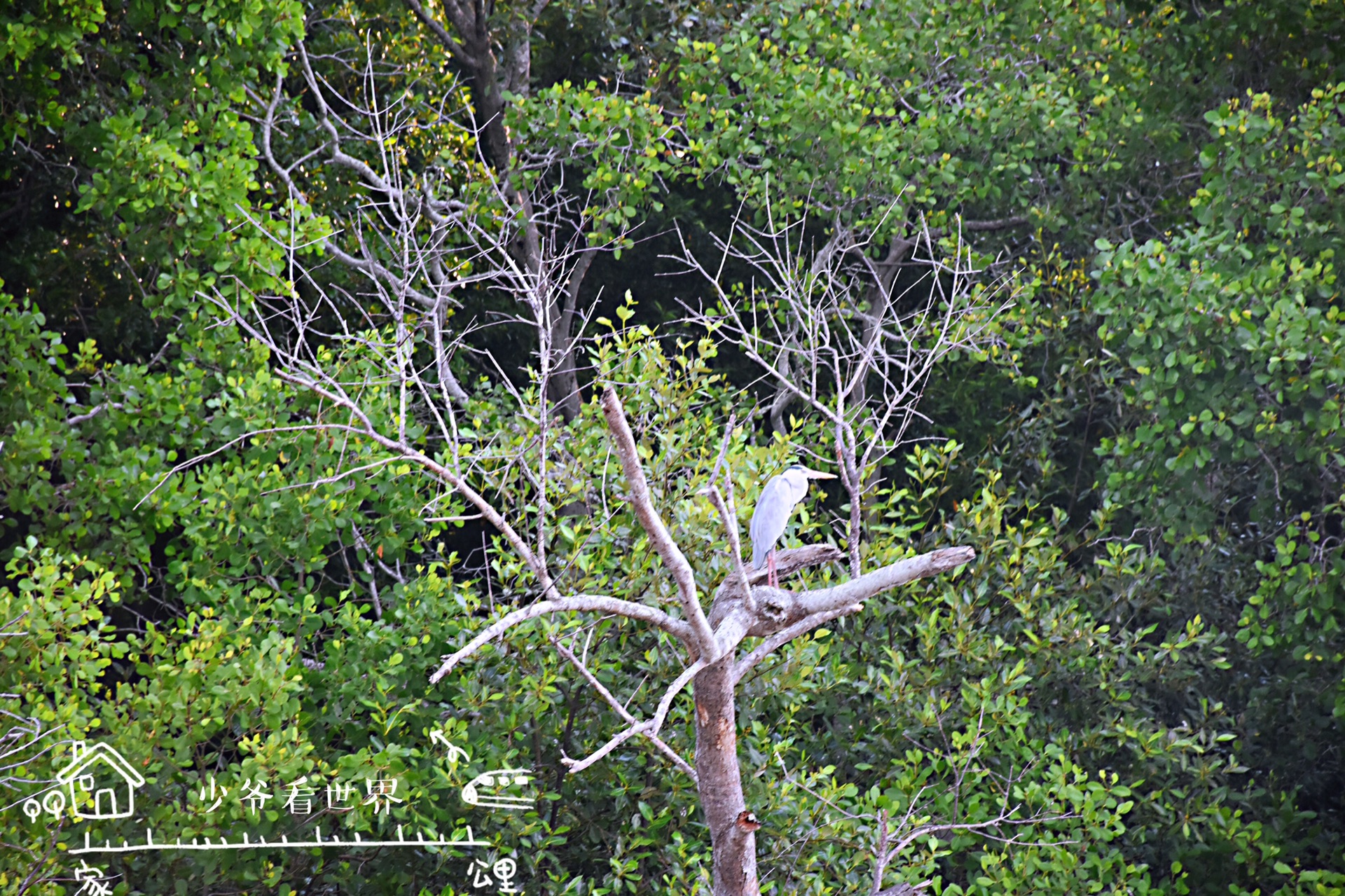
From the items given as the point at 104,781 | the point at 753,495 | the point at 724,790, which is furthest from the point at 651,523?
the point at 104,781

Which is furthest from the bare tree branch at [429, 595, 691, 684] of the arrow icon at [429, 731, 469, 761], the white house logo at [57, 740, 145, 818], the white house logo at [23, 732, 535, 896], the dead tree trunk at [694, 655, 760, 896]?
the white house logo at [57, 740, 145, 818]

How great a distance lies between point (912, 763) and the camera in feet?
16.1

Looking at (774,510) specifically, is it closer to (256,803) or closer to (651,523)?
(651,523)

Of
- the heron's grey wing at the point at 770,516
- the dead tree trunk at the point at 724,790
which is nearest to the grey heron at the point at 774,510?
the heron's grey wing at the point at 770,516

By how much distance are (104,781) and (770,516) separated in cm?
271

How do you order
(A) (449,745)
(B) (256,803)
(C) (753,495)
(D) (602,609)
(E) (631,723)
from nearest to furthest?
(D) (602,609), (E) (631,723), (B) (256,803), (A) (449,745), (C) (753,495)

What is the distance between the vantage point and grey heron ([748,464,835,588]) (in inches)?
136

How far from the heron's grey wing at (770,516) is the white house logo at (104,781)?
98.6 inches

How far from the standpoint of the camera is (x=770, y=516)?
3.51 meters

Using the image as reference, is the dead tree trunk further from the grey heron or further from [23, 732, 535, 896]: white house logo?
[23, 732, 535, 896]: white house logo

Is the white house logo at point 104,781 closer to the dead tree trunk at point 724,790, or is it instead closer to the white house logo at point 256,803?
the white house logo at point 256,803

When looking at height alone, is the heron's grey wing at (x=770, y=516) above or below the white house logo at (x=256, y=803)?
above

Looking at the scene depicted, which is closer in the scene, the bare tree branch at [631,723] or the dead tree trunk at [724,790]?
the bare tree branch at [631,723]

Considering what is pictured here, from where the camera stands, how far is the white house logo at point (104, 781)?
4.20 metres
